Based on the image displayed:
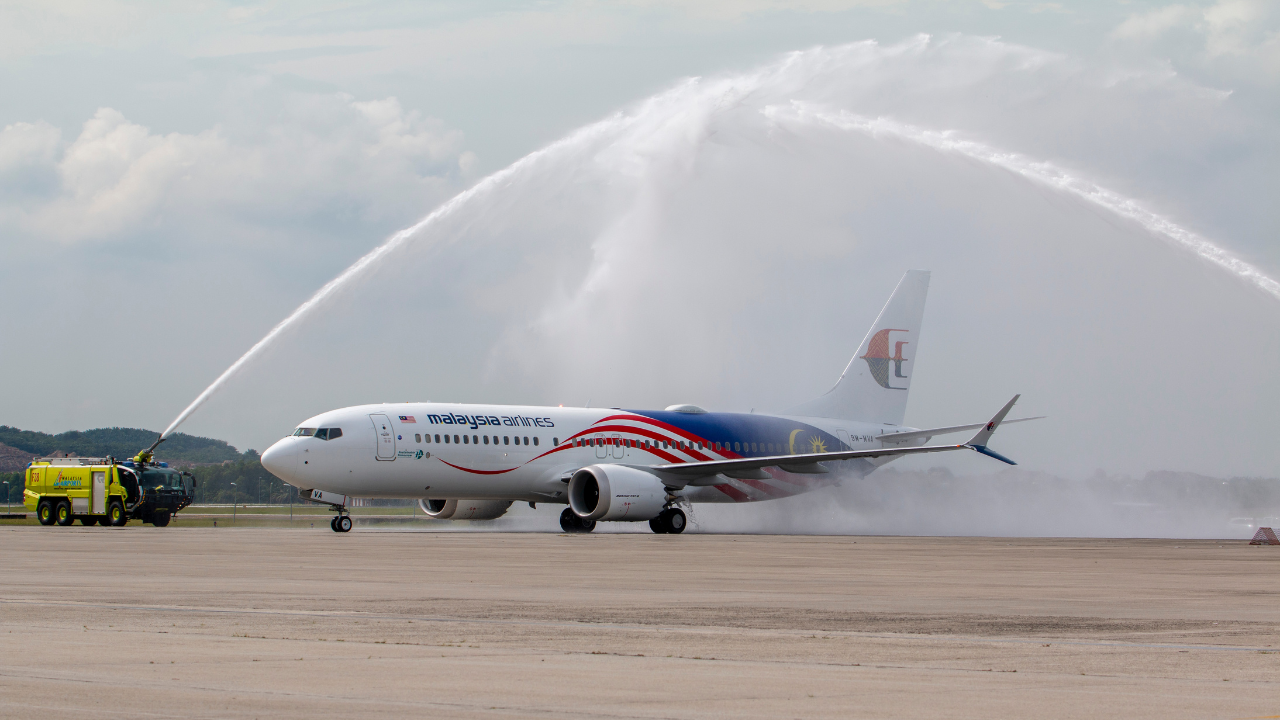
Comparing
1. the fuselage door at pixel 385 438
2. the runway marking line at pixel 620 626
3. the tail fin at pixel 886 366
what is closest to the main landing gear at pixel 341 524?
the fuselage door at pixel 385 438

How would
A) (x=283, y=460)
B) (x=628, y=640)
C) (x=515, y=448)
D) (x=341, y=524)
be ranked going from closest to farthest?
(x=628, y=640)
(x=283, y=460)
(x=341, y=524)
(x=515, y=448)

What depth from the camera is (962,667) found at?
10945 mm

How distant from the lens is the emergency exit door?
50.8 m

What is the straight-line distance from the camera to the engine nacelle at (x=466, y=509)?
167 feet

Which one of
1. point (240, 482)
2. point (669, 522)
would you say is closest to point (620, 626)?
point (669, 522)

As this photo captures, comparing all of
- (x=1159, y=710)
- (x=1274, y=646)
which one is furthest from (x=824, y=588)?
(x=1159, y=710)

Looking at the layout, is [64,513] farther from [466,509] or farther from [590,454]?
[590,454]

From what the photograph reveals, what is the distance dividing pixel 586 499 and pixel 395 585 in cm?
2770

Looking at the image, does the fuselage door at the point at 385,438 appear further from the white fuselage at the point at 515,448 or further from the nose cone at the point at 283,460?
the nose cone at the point at 283,460

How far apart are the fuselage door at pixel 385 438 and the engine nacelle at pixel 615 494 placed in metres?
6.17

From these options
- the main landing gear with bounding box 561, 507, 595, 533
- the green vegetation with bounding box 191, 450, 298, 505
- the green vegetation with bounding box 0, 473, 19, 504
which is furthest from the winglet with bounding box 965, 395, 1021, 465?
the green vegetation with bounding box 0, 473, 19, 504

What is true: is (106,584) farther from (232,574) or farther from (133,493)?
(133,493)

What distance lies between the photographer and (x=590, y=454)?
4859 cm

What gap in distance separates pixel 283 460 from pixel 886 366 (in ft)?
87.8
